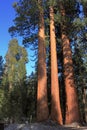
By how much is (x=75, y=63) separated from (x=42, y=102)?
27.6ft

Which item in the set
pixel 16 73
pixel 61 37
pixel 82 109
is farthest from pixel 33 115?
pixel 61 37

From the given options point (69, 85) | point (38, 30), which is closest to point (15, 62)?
point (38, 30)

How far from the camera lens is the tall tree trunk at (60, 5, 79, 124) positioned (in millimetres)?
24375

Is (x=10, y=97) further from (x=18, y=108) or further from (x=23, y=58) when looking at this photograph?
(x=23, y=58)

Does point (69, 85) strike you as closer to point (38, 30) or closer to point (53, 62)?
point (53, 62)

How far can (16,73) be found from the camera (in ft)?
147

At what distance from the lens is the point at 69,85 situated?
25.5 meters

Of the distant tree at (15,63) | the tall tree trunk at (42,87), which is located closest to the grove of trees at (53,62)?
the tall tree trunk at (42,87)

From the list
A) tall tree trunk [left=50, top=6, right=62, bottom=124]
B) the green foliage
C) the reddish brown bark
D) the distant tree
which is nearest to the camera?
tall tree trunk [left=50, top=6, right=62, bottom=124]

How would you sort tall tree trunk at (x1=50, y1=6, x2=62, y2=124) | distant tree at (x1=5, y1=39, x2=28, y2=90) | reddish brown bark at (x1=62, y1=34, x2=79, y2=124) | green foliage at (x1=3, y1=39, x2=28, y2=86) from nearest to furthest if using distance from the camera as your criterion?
tall tree trunk at (x1=50, y1=6, x2=62, y2=124), reddish brown bark at (x1=62, y1=34, x2=79, y2=124), distant tree at (x1=5, y1=39, x2=28, y2=90), green foliage at (x1=3, y1=39, x2=28, y2=86)

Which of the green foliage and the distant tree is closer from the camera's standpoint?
the distant tree

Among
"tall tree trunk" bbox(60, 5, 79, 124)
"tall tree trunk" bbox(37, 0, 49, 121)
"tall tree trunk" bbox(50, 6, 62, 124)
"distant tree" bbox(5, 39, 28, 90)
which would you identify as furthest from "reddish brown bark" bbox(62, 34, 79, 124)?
"distant tree" bbox(5, 39, 28, 90)

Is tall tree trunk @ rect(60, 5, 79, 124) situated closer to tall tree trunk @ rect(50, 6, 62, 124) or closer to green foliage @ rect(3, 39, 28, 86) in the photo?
tall tree trunk @ rect(50, 6, 62, 124)

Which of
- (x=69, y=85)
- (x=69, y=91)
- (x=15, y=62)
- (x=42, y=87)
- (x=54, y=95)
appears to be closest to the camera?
(x=42, y=87)
